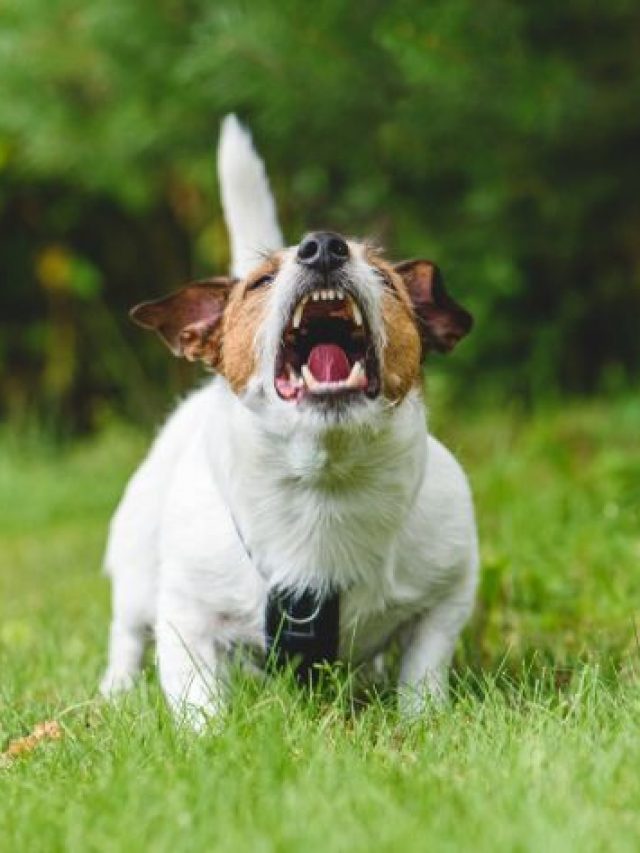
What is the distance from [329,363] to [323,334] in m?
0.11

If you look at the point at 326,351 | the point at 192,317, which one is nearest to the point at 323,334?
the point at 326,351

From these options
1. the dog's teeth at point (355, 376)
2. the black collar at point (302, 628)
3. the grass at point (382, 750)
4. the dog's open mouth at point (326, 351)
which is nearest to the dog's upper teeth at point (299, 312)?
the dog's open mouth at point (326, 351)

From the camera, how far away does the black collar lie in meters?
3.47

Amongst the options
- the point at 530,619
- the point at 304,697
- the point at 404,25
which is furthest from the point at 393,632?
the point at 404,25

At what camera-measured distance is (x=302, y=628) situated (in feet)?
11.4

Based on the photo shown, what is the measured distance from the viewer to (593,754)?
2.59 m

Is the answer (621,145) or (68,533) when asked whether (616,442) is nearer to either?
(621,145)

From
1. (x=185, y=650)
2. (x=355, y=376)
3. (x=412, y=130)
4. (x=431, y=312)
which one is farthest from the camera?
(x=412, y=130)

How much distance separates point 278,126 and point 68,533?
2772mm

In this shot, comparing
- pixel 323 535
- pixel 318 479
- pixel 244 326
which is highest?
pixel 244 326

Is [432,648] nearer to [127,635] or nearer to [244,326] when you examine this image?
[244,326]

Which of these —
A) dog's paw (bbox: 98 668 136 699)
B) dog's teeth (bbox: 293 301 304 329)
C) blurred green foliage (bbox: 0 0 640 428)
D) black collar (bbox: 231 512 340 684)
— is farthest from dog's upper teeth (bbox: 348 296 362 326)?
blurred green foliage (bbox: 0 0 640 428)

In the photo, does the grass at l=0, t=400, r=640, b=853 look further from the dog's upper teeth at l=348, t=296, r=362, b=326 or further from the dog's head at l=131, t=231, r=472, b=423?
the dog's upper teeth at l=348, t=296, r=362, b=326

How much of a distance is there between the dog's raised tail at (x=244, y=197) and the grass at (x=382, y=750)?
3.71ft
